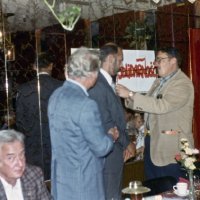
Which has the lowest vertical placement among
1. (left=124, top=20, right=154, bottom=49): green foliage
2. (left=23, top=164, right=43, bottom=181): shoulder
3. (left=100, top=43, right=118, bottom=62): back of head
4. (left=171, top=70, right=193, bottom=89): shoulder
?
(left=23, top=164, right=43, bottom=181): shoulder

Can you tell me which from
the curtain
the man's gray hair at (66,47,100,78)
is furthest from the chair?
the curtain

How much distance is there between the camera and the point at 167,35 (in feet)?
19.8

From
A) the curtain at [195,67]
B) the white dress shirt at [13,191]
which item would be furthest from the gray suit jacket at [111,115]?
the curtain at [195,67]

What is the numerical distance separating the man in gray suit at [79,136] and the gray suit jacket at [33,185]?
0.24 meters

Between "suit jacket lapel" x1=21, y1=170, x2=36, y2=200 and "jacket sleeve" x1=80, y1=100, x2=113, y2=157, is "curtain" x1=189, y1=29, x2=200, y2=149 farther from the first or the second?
"suit jacket lapel" x1=21, y1=170, x2=36, y2=200

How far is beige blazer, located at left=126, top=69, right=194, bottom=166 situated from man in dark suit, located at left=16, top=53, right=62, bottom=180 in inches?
38.9

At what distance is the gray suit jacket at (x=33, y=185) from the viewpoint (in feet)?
7.63

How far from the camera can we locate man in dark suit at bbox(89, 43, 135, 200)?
3.14 m

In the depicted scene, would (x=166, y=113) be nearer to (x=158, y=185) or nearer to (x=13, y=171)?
(x=158, y=185)

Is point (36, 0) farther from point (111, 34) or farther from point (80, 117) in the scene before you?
point (80, 117)

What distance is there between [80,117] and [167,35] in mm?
3790

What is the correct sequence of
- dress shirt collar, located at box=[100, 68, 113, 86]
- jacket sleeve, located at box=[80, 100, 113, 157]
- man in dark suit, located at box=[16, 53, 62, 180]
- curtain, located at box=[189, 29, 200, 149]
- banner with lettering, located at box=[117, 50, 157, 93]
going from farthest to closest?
curtain, located at box=[189, 29, 200, 149]
banner with lettering, located at box=[117, 50, 157, 93]
man in dark suit, located at box=[16, 53, 62, 180]
dress shirt collar, located at box=[100, 68, 113, 86]
jacket sleeve, located at box=[80, 100, 113, 157]

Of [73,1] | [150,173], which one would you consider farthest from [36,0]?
[150,173]

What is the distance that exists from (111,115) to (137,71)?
2.24 meters
